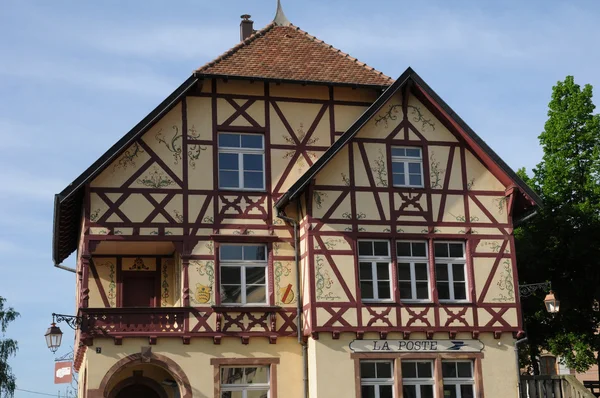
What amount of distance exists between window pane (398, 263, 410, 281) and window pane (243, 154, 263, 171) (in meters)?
4.15

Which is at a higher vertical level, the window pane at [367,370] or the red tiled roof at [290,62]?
the red tiled roof at [290,62]

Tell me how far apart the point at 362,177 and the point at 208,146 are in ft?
12.4

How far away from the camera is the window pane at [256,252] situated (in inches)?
968

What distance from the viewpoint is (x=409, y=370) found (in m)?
23.9

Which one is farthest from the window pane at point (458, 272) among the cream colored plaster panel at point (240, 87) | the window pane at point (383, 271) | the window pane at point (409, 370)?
the cream colored plaster panel at point (240, 87)

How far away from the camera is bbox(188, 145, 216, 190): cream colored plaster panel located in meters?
24.6

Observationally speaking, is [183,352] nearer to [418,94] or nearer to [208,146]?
[208,146]

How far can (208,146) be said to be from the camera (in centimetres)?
2500

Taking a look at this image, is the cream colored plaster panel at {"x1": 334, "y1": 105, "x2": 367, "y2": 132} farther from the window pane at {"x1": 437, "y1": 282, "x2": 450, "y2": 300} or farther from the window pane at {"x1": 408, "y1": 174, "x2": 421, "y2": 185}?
the window pane at {"x1": 437, "y1": 282, "x2": 450, "y2": 300}

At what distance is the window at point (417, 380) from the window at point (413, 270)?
5.15ft

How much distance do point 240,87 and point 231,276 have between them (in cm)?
476

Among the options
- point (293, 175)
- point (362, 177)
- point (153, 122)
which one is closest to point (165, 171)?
point (153, 122)

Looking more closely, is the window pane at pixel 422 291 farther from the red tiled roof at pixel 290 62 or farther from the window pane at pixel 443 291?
the red tiled roof at pixel 290 62

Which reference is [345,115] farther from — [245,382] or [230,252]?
[245,382]
